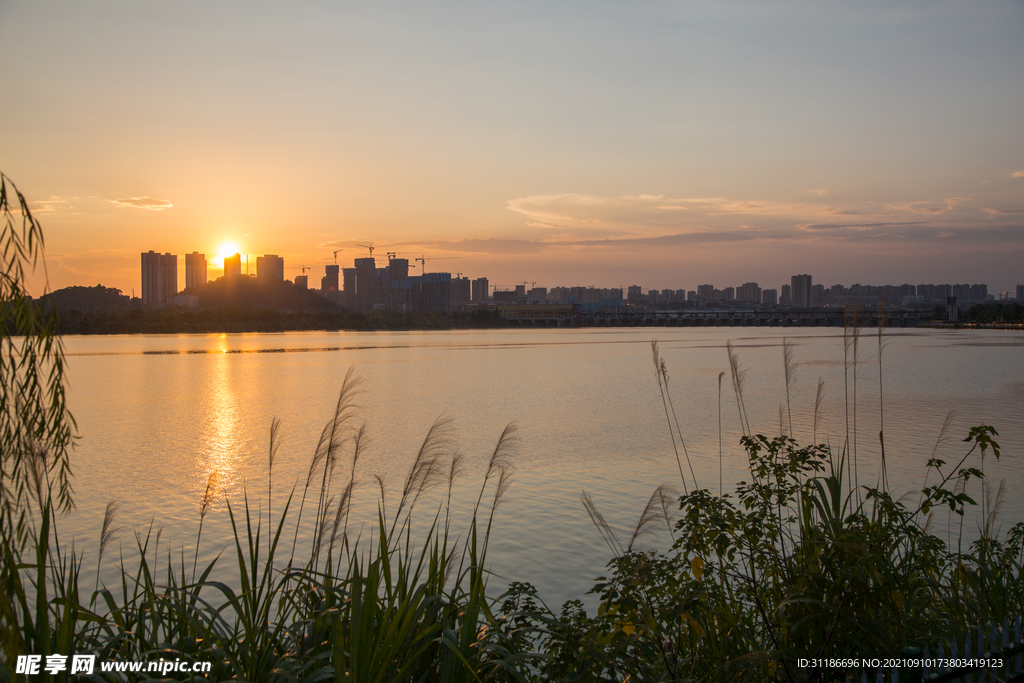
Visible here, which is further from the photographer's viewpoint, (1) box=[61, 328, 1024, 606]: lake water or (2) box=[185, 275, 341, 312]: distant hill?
(2) box=[185, 275, 341, 312]: distant hill

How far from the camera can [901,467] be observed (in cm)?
1386

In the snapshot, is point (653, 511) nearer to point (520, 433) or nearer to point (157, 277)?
point (520, 433)

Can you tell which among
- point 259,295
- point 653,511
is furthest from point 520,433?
point 259,295

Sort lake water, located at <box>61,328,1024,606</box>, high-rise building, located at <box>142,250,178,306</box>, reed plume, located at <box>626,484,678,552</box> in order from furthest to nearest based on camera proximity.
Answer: high-rise building, located at <box>142,250,178,306</box>
lake water, located at <box>61,328,1024,606</box>
reed plume, located at <box>626,484,678,552</box>

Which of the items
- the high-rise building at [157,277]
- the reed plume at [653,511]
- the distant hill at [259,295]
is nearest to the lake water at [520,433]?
the reed plume at [653,511]

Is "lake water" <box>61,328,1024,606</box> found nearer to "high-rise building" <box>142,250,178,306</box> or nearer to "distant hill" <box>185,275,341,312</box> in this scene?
"distant hill" <box>185,275,341,312</box>

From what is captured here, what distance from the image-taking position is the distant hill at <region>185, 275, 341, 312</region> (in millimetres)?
168500

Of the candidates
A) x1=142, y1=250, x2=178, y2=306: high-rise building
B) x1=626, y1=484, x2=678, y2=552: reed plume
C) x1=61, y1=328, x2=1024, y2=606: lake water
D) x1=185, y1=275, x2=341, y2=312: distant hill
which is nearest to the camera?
x1=626, y1=484, x2=678, y2=552: reed plume

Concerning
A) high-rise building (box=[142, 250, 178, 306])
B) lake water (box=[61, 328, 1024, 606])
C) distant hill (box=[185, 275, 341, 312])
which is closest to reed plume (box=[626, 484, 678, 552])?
lake water (box=[61, 328, 1024, 606])

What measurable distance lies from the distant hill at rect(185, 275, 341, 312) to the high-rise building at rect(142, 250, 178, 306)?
23.7 feet

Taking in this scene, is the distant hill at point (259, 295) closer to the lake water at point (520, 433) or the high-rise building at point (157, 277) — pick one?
the high-rise building at point (157, 277)

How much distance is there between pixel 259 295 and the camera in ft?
576

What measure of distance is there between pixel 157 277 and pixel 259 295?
3983 cm

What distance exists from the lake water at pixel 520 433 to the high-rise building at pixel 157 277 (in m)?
166
